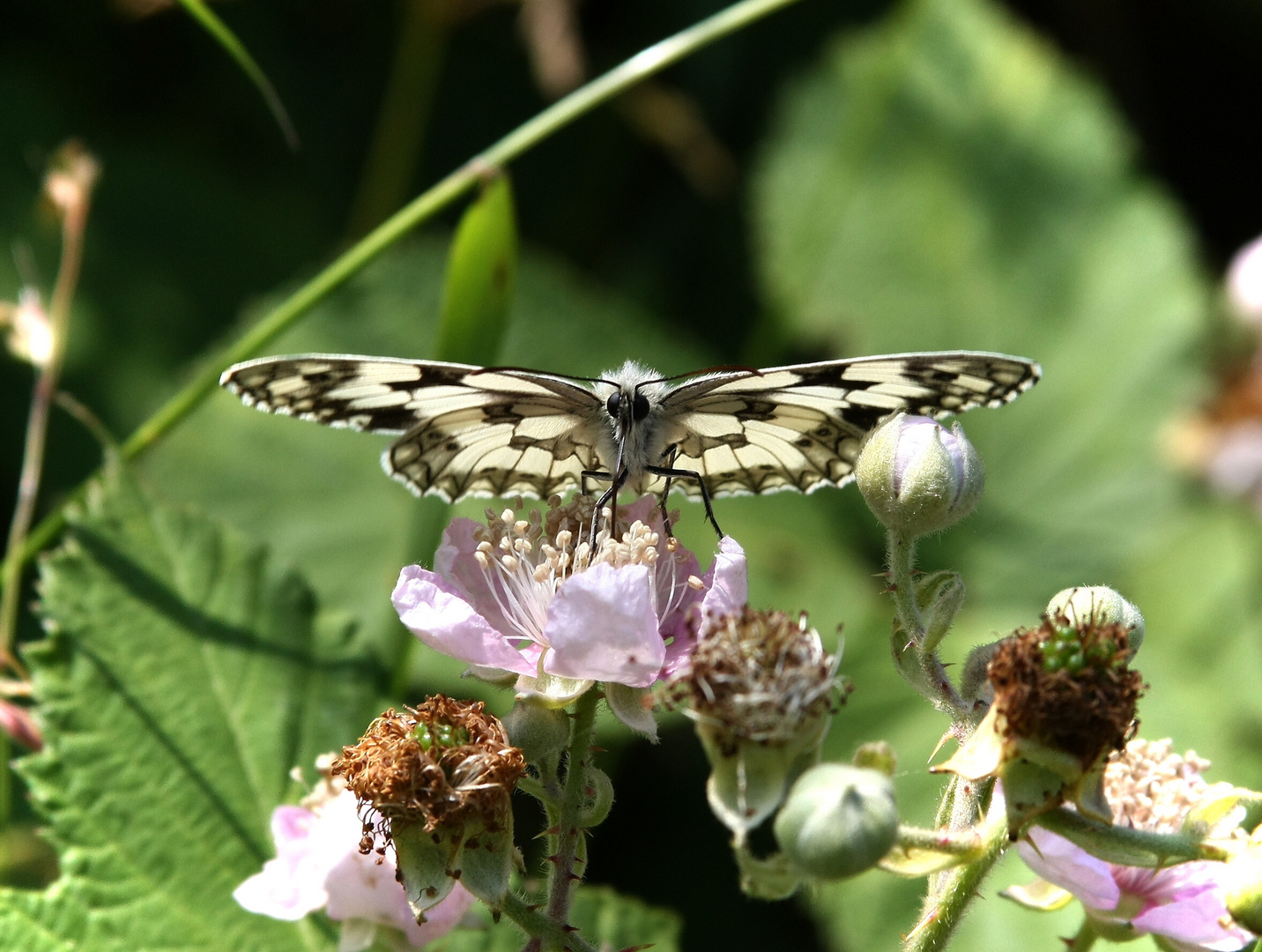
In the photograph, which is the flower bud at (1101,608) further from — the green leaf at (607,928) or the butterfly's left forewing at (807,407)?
the green leaf at (607,928)

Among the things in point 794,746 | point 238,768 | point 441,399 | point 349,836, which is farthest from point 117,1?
point 794,746

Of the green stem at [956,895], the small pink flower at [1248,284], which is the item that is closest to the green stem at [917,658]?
the green stem at [956,895]

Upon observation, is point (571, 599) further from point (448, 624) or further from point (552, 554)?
point (552, 554)

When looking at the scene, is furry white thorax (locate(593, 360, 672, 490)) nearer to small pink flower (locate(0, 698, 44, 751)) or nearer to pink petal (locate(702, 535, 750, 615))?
pink petal (locate(702, 535, 750, 615))

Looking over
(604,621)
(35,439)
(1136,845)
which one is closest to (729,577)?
(604,621)

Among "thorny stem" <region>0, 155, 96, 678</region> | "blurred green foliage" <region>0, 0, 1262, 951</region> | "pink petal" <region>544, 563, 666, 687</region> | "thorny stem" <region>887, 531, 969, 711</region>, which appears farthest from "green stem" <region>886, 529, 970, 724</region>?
"blurred green foliage" <region>0, 0, 1262, 951</region>

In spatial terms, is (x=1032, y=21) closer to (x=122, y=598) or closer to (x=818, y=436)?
(x=818, y=436)
